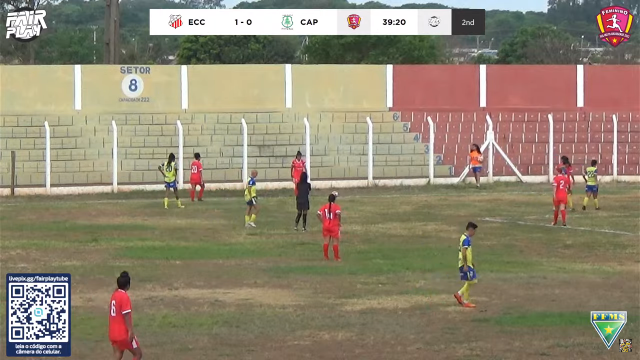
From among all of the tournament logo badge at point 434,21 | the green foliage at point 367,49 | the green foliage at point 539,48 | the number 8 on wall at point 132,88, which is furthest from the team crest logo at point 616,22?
the number 8 on wall at point 132,88

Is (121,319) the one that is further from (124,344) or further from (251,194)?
(251,194)

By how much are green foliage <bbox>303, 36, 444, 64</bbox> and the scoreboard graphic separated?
19.5 metres

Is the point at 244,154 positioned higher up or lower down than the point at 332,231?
higher up

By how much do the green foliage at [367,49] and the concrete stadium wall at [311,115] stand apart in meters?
33.4

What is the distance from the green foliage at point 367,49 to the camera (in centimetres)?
8956

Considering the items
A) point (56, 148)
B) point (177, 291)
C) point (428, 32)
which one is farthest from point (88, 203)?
point (428, 32)

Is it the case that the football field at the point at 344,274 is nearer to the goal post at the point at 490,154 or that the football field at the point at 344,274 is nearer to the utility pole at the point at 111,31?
the goal post at the point at 490,154

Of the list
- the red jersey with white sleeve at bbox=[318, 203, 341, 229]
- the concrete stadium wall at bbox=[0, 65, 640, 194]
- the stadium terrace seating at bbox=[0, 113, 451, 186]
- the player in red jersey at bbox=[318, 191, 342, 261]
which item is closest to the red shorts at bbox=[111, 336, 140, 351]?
the player in red jersey at bbox=[318, 191, 342, 261]

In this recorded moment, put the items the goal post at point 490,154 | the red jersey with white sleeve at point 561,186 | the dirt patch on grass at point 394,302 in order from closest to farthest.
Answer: the dirt patch on grass at point 394,302, the red jersey with white sleeve at point 561,186, the goal post at point 490,154

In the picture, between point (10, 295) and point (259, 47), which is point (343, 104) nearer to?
point (10, 295)

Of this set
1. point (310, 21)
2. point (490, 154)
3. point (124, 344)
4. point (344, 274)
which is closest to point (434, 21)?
point (310, 21)

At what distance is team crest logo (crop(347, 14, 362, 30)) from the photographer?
228 ft

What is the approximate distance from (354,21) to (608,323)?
50.6 metres

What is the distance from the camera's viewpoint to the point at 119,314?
16094 millimetres
